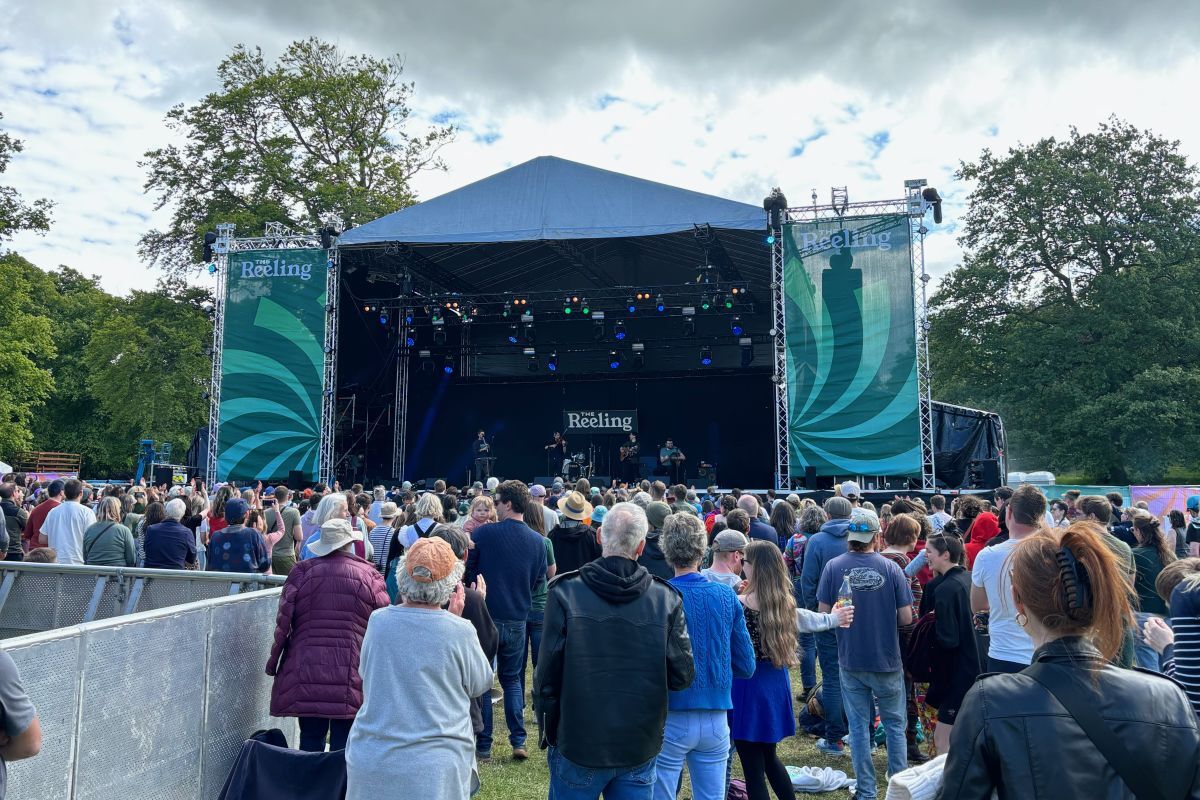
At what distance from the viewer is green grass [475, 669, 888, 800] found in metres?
4.38

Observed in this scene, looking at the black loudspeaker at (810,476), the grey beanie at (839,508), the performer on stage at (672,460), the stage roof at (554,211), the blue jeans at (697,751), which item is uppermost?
the stage roof at (554,211)

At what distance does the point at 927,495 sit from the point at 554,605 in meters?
11.6

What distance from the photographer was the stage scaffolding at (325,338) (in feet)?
50.5

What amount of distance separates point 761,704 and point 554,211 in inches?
462

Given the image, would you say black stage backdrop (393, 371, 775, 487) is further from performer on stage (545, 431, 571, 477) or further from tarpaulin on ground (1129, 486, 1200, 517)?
tarpaulin on ground (1129, 486, 1200, 517)

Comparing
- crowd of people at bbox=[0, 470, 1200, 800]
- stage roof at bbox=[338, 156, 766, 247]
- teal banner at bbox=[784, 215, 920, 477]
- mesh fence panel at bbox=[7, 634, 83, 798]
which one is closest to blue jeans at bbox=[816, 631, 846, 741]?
crowd of people at bbox=[0, 470, 1200, 800]

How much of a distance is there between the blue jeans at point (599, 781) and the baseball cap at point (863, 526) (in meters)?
1.67

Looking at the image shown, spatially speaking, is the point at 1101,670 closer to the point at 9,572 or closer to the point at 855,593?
the point at 855,593

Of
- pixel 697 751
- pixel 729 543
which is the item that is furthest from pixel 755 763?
pixel 729 543

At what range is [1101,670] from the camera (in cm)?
150

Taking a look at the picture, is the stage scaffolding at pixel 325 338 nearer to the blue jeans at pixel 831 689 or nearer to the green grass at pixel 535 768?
the green grass at pixel 535 768

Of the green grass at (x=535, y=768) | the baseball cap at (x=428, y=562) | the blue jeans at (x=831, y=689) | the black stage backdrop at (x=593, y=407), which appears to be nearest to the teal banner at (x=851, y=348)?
the black stage backdrop at (x=593, y=407)

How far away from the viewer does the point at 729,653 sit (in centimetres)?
311

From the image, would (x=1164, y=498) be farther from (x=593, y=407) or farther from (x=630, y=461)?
(x=593, y=407)
